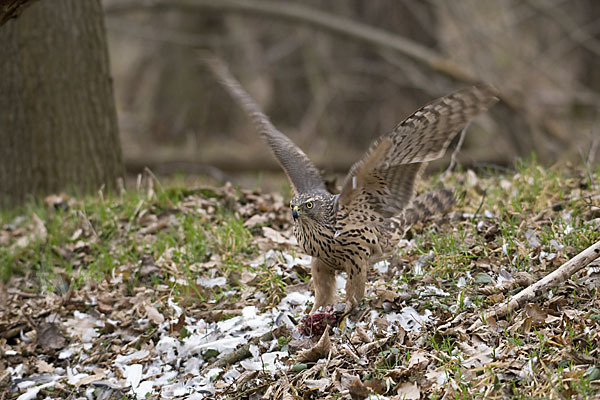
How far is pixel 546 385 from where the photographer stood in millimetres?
3154

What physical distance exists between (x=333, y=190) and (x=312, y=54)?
353 inches

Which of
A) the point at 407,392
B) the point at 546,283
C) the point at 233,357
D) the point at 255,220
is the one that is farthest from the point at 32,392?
the point at 546,283

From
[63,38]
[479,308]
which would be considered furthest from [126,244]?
[479,308]

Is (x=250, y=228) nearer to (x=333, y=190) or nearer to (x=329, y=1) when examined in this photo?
(x=333, y=190)

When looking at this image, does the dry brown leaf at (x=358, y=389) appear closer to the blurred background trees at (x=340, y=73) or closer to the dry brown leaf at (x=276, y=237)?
the dry brown leaf at (x=276, y=237)

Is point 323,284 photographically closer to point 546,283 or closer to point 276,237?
point 276,237

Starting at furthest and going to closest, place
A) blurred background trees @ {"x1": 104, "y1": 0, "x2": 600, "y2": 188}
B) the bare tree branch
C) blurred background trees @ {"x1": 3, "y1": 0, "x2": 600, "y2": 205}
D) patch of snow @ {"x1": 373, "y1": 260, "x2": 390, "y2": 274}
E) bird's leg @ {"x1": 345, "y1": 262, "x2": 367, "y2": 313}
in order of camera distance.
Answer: blurred background trees @ {"x1": 104, "y1": 0, "x2": 600, "y2": 188}
blurred background trees @ {"x1": 3, "y1": 0, "x2": 600, "y2": 205}
the bare tree branch
patch of snow @ {"x1": 373, "y1": 260, "x2": 390, "y2": 274}
bird's leg @ {"x1": 345, "y1": 262, "x2": 367, "y2": 313}

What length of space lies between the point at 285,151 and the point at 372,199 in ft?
2.97

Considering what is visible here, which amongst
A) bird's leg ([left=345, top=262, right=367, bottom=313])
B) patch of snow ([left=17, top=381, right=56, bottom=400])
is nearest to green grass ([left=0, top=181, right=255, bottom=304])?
patch of snow ([left=17, top=381, right=56, bottom=400])

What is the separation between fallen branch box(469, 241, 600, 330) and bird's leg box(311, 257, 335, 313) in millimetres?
929

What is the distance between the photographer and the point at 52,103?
6.82m

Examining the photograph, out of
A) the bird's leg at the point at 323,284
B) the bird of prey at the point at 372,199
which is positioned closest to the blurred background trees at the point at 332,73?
the bird of prey at the point at 372,199

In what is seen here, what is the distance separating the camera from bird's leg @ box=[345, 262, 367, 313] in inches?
157

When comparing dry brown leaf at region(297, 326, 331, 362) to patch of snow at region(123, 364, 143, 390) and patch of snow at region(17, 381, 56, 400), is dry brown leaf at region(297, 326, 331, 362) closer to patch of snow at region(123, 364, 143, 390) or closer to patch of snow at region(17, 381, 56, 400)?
patch of snow at region(123, 364, 143, 390)
